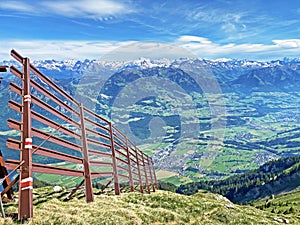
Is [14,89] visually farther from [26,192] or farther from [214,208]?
[214,208]

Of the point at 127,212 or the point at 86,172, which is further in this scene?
the point at 86,172

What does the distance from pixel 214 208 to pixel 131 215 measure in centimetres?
821

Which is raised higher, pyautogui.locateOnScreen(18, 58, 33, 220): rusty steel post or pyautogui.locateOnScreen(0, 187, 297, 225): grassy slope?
pyautogui.locateOnScreen(18, 58, 33, 220): rusty steel post

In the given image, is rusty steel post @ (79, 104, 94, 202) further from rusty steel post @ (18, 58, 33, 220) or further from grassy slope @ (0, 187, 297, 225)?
rusty steel post @ (18, 58, 33, 220)

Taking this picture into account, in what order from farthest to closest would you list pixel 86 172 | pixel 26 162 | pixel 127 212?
pixel 86 172 < pixel 127 212 < pixel 26 162

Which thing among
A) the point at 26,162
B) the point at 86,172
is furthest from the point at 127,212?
the point at 26,162

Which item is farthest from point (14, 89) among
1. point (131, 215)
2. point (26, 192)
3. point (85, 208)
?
point (131, 215)

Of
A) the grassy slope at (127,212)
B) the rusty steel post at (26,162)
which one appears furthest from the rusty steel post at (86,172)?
the rusty steel post at (26,162)

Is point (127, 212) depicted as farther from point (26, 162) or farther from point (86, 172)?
point (26, 162)

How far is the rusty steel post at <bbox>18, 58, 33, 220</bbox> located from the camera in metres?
8.52

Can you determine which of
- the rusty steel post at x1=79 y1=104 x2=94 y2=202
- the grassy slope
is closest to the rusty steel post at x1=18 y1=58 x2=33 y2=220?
the grassy slope

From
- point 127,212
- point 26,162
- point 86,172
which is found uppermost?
point 26,162

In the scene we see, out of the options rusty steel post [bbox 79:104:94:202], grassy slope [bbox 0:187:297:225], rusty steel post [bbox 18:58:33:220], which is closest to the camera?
rusty steel post [bbox 18:58:33:220]

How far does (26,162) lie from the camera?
8.88 metres
